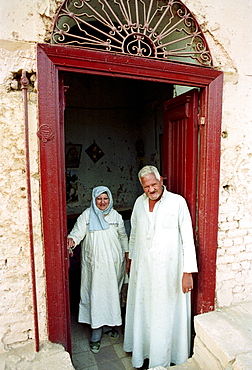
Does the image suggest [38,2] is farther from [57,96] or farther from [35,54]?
[57,96]

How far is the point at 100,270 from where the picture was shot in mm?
3318

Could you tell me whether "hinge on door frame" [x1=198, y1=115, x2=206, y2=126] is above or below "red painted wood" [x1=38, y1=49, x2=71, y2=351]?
A: above

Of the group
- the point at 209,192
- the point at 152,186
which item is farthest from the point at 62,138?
the point at 209,192

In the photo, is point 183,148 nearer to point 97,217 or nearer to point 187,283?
point 97,217

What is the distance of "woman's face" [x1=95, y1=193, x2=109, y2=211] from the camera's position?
333cm

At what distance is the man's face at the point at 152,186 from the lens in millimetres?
2809

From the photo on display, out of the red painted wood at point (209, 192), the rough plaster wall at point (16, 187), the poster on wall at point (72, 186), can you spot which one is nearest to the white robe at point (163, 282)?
the red painted wood at point (209, 192)

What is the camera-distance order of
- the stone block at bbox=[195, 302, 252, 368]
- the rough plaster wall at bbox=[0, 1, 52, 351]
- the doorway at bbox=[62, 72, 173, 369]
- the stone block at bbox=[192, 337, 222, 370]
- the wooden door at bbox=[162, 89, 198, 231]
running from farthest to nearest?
the doorway at bbox=[62, 72, 173, 369] < the wooden door at bbox=[162, 89, 198, 231] < the stone block at bbox=[192, 337, 222, 370] < the stone block at bbox=[195, 302, 252, 368] < the rough plaster wall at bbox=[0, 1, 52, 351]

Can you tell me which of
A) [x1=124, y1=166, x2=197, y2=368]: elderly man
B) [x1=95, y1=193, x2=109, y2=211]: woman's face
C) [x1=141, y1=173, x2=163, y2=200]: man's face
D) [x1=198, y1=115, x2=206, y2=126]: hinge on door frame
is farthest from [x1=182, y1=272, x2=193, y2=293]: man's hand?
[x1=198, y1=115, x2=206, y2=126]: hinge on door frame

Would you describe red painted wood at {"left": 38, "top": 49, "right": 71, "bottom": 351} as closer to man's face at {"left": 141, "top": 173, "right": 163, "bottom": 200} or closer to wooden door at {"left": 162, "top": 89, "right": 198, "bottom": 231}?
man's face at {"left": 141, "top": 173, "right": 163, "bottom": 200}

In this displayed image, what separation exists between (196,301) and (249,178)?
4.70 ft

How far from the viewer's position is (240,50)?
2.86m

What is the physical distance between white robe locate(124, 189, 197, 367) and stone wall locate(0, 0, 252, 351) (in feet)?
1.42

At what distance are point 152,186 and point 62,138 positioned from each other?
101 cm
